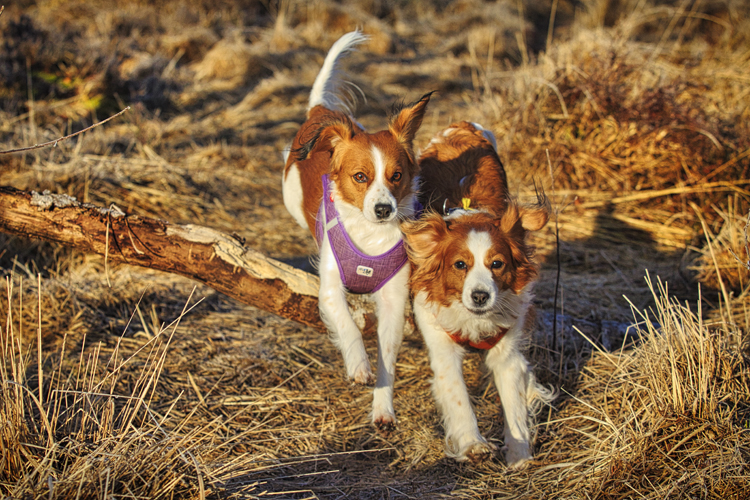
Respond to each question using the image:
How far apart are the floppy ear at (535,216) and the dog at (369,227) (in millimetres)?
628

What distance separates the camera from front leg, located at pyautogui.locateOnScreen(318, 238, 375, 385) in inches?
106

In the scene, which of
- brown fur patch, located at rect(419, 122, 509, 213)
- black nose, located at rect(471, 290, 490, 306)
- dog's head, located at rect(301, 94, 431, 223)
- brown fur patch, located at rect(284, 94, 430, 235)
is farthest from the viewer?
brown fur patch, located at rect(419, 122, 509, 213)

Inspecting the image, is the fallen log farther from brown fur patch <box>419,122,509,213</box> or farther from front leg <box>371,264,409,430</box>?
brown fur patch <box>419,122,509,213</box>

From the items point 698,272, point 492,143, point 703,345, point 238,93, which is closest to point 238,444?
point 703,345

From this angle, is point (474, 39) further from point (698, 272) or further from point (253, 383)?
point (253, 383)

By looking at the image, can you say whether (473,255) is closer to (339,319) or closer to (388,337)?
(388,337)

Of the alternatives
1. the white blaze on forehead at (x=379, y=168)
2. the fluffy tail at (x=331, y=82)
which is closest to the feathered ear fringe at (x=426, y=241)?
the white blaze on forehead at (x=379, y=168)

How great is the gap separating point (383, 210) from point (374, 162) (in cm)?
30

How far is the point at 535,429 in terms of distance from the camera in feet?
A: 9.43

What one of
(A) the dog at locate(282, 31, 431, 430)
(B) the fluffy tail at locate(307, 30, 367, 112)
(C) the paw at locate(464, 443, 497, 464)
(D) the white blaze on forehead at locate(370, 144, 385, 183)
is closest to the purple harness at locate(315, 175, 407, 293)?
(A) the dog at locate(282, 31, 431, 430)

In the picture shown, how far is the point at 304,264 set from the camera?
4414 millimetres

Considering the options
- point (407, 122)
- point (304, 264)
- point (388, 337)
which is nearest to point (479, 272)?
point (388, 337)

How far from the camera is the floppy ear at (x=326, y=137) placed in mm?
3041

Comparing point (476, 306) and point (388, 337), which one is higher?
point (476, 306)
